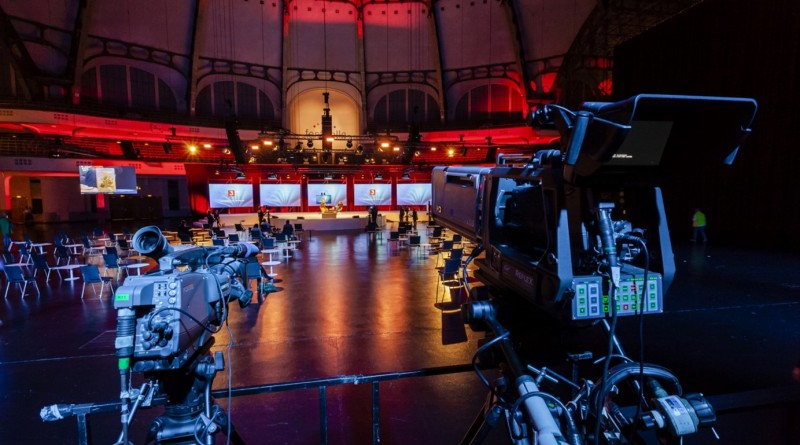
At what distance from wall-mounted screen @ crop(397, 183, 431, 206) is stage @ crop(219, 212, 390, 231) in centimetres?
277

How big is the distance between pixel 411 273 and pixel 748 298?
612 centimetres

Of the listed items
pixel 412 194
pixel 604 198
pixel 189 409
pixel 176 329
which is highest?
pixel 412 194

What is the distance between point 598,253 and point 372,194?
1948 cm

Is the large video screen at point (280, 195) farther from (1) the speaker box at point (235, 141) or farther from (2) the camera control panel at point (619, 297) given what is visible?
(2) the camera control panel at point (619, 297)

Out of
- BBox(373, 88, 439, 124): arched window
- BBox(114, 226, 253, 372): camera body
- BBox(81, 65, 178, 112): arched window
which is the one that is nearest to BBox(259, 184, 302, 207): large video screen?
BBox(81, 65, 178, 112): arched window

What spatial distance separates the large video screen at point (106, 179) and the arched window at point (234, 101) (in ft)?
15.7

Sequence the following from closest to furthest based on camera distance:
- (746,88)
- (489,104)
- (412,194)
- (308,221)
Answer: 1. (746,88)
2. (308,221)
3. (412,194)
4. (489,104)

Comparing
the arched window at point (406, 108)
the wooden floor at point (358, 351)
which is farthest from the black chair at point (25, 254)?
the arched window at point (406, 108)

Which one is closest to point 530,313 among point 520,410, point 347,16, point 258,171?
point 520,410

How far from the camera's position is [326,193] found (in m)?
20.3

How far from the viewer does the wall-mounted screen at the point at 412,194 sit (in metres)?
21.0

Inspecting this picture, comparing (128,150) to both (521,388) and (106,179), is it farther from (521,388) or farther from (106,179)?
(521,388)

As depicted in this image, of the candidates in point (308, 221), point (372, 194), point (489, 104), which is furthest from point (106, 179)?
point (489, 104)

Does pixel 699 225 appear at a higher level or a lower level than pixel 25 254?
higher
